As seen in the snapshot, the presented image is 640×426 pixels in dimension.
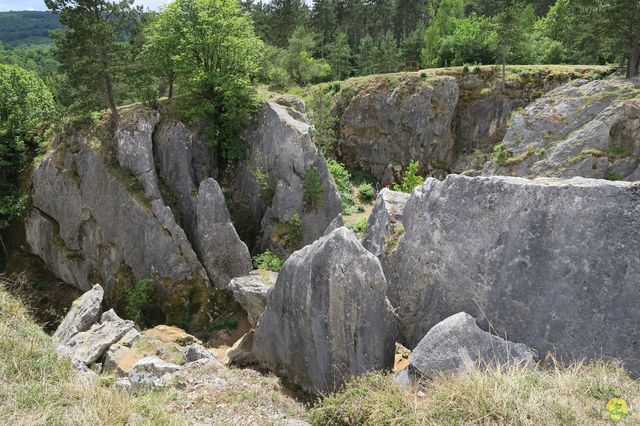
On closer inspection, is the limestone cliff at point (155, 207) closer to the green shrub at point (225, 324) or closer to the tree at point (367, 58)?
the green shrub at point (225, 324)

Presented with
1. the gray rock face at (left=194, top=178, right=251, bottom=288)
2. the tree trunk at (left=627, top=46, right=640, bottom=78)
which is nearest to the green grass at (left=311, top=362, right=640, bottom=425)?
the gray rock face at (left=194, top=178, right=251, bottom=288)

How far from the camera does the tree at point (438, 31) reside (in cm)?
5312

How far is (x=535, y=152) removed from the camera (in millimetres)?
21531

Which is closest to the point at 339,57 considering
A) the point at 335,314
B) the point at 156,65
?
the point at 156,65

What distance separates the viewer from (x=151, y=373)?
12.7 meters

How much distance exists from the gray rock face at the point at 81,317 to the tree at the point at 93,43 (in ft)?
36.0

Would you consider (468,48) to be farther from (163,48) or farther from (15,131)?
(15,131)

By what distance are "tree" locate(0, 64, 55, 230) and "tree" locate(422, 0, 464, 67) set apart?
42565 millimetres

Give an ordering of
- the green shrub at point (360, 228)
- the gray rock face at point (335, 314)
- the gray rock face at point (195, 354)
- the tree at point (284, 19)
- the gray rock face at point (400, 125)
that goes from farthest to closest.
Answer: the tree at point (284, 19)
the gray rock face at point (400, 125)
the green shrub at point (360, 228)
the gray rock face at point (195, 354)
the gray rock face at point (335, 314)

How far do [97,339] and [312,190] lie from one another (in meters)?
12.8

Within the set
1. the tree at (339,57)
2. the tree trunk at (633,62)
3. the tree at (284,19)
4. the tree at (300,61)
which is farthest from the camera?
the tree at (284,19)

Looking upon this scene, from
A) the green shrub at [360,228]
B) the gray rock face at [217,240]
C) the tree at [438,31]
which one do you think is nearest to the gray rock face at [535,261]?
the green shrub at [360,228]

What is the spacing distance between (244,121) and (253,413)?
17.6m

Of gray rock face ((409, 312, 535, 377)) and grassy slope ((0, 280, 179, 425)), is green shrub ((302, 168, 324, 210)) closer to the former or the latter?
gray rock face ((409, 312, 535, 377))
